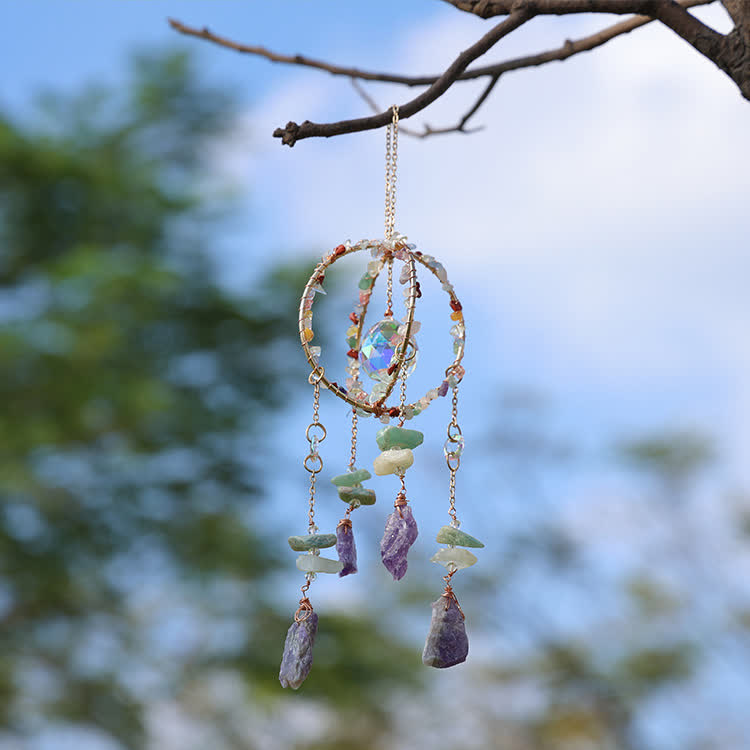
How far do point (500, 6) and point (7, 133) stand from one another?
5609 mm

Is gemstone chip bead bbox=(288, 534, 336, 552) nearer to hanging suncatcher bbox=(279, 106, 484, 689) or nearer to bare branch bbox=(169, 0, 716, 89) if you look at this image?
hanging suncatcher bbox=(279, 106, 484, 689)

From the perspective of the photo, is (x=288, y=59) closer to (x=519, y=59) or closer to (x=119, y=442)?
(x=519, y=59)

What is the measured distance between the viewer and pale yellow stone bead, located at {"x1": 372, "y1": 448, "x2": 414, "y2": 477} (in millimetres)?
1345

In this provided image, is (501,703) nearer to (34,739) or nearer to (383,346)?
(34,739)

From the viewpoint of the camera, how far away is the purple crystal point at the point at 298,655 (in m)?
1.29

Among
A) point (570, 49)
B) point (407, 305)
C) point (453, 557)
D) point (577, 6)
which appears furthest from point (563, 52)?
point (453, 557)

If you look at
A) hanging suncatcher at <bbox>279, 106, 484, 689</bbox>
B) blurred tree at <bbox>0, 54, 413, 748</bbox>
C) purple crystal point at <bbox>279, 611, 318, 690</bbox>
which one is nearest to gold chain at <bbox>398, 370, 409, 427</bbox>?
hanging suncatcher at <bbox>279, 106, 484, 689</bbox>

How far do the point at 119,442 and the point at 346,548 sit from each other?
17.5 feet

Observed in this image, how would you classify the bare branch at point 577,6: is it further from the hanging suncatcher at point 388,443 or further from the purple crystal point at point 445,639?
the purple crystal point at point 445,639

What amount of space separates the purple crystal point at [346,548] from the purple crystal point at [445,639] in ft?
0.41

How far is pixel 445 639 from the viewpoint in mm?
1282

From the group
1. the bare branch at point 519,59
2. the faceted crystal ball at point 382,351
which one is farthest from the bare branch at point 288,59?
the faceted crystal ball at point 382,351

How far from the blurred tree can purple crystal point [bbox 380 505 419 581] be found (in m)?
4.74

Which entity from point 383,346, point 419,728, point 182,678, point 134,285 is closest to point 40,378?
point 134,285
